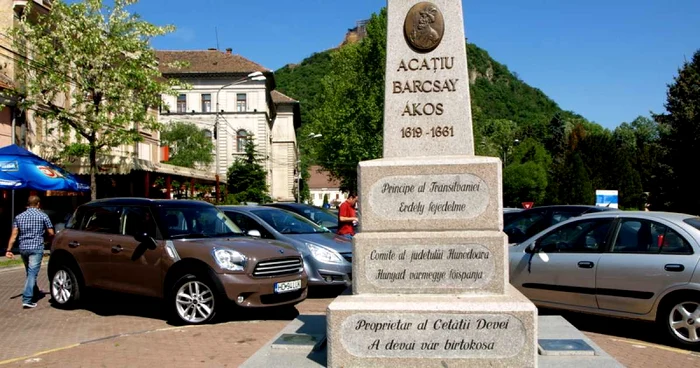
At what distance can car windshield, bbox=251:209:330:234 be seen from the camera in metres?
A: 12.6

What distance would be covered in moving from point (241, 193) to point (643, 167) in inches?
1940

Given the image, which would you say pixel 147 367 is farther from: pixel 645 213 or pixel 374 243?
pixel 645 213

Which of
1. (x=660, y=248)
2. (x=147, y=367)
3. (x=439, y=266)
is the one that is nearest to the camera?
(x=439, y=266)

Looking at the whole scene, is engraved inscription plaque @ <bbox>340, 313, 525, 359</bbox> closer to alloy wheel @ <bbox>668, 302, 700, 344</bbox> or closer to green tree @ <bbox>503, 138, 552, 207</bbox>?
alloy wheel @ <bbox>668, 302, 700, 344</bbox>

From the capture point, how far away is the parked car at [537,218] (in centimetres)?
1221

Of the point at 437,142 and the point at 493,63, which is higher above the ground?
the point at 493,63

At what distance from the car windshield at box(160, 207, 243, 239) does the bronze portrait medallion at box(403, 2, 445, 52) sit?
4.87 metres

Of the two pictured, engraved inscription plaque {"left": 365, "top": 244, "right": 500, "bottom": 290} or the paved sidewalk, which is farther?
the paved sidewalk

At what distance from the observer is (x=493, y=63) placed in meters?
166

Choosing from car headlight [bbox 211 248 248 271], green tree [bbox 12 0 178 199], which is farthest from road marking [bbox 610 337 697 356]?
green tree [bbox 12 0 178 199]

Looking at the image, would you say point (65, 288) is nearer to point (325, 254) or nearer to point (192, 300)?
point (192, 300)

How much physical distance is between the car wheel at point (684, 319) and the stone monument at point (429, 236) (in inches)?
108

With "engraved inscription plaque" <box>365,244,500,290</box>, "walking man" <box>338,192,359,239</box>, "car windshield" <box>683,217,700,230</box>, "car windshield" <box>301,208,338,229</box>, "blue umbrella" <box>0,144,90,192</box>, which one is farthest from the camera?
"blue umbrella" <box>0,144,90,192</box>

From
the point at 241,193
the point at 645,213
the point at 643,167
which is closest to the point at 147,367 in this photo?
the point at 645,213
